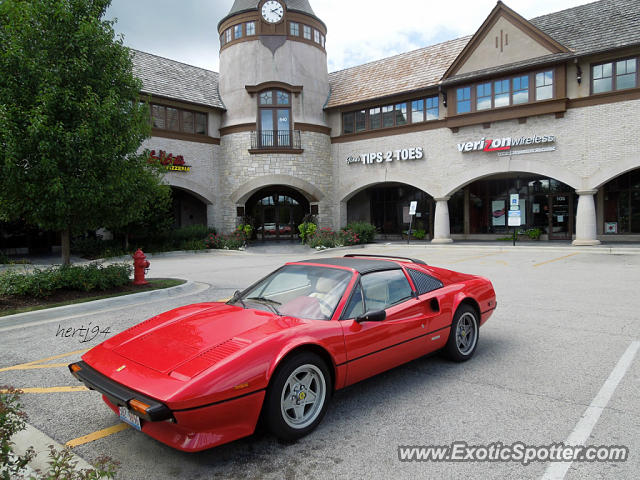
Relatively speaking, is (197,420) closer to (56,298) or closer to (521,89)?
(56,298)

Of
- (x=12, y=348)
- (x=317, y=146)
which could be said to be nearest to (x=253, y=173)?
(x=317, y=146)

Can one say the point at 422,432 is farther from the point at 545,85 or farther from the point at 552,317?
the point at 545,85

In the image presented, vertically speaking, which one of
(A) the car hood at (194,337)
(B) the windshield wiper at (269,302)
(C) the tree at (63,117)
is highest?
(C) the tree at (63,117)

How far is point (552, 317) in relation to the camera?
23.6ft

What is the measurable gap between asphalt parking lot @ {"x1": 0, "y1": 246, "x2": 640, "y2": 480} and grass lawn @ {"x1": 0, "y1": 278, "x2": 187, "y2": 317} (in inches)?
34.3

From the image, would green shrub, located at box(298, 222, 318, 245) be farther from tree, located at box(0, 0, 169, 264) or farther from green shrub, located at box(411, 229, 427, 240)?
tree, located at box(0, 0, 169, 264)

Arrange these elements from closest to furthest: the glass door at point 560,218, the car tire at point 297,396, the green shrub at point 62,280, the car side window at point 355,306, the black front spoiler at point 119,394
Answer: the black front spoiler at point 119,394 → the car tire at point 297,396 → the car side window at point 355,306 → the green shrub at point 62,280 → the glass door at point 560,218

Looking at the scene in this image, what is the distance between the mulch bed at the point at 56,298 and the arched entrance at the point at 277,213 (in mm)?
19753

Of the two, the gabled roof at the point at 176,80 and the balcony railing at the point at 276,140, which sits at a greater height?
the gabled roof at the point at 176,80

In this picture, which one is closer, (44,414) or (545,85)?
(44,414)

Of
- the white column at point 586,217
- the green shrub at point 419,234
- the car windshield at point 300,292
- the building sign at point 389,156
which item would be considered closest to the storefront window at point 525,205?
the green shrub at point 419,234

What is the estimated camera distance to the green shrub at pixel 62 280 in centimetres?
867

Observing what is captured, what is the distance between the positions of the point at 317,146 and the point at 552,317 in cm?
2071

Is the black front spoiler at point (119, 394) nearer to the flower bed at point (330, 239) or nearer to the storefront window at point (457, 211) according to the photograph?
the flower bed at point (330, 239)
